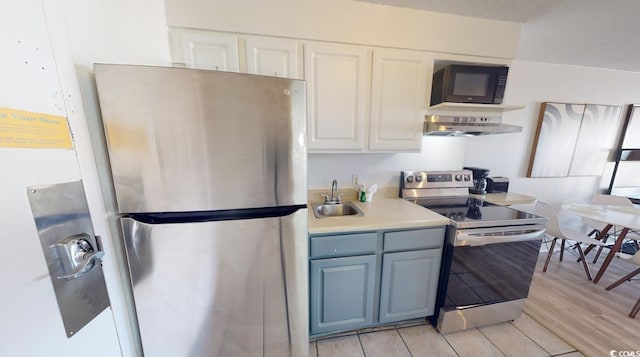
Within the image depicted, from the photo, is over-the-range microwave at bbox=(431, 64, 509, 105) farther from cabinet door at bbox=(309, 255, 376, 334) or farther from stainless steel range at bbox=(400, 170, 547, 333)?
cabinet door at bbox=(309, 255, 376, 334)

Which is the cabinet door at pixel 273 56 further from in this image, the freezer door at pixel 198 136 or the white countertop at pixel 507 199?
the white countertop at pixel 507 199

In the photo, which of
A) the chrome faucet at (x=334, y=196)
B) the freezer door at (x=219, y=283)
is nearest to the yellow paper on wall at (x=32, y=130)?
the freezer door at (x=219, y=283)

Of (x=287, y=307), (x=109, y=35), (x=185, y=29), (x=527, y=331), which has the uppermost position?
(x=185, y=29)

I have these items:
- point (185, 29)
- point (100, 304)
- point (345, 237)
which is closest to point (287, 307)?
point (345, 237)

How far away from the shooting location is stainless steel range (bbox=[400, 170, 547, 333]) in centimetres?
139

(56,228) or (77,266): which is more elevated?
(56,228)

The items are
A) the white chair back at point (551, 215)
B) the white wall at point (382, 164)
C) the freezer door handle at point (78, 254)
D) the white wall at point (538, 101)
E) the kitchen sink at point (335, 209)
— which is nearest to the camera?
the freezer door handle at point (78, 254)

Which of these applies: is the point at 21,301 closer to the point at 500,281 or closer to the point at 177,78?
the point at 177,78

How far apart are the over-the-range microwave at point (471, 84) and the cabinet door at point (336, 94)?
62 centimetres

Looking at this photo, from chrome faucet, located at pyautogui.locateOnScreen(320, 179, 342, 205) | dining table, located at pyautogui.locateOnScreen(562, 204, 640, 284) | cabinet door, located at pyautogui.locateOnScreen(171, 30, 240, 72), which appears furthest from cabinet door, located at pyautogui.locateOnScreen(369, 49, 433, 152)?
dining table, located at pyautogui.locateOnScreen(562, 204, 640, 284)

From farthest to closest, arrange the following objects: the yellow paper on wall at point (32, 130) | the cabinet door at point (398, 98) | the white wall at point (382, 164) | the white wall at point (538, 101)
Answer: the white wall at point (538, 101) < the white wall at point (382, 164) < the cabinet door at point (398, 98) < the yellow paper on wall at point (32, 130)

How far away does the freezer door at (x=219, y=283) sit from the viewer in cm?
90

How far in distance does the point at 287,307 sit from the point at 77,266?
2.84 ft

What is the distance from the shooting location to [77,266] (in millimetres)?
656
